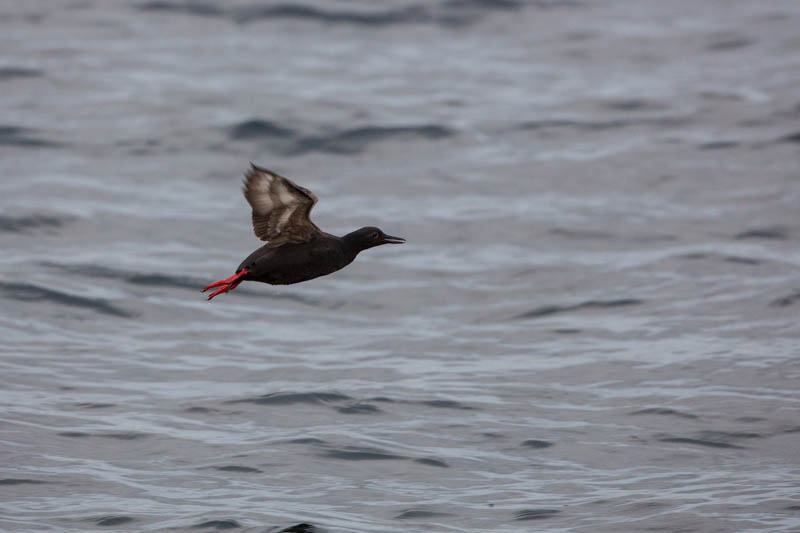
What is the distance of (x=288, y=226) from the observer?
9109 mm

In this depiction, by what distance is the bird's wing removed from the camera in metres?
8.68

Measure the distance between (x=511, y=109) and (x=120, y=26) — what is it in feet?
26.5

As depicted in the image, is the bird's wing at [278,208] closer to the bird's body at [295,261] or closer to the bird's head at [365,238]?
the bird's body at [295,261]

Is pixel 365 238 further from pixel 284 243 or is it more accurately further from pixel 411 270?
pixel 411 270

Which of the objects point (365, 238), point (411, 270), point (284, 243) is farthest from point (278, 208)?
point (411, 270)

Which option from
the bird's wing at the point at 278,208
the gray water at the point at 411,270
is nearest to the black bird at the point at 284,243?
the bird's wing at the point at 278,208

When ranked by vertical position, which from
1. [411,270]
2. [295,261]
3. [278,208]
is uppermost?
[278,208]

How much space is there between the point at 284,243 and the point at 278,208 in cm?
33

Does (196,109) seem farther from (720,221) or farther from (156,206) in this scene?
(720,221)

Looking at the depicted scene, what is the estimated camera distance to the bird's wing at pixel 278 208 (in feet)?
28.5

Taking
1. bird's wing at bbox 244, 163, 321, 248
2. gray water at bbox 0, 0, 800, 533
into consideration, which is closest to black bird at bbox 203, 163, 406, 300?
bird's wing at bbox 244, 163, 321, 248

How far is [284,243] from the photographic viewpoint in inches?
364

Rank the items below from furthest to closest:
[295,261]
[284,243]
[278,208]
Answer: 1. [284,243]
2. [295,261]
3. [278,208]

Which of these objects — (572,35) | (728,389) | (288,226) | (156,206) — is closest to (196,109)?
(156,206)
